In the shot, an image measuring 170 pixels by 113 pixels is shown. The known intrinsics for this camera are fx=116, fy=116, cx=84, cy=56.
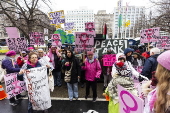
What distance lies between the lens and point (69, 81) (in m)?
3.82

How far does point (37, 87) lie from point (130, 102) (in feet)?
7.27

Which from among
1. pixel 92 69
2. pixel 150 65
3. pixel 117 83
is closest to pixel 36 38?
pixel 92 69

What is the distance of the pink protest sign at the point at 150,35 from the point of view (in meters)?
5.62

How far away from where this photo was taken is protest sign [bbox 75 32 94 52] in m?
4.12

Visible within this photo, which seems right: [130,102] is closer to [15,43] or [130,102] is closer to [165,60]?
[165,60]

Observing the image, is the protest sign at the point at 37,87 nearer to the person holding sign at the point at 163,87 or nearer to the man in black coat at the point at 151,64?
the person holding sign at the point at 163,87

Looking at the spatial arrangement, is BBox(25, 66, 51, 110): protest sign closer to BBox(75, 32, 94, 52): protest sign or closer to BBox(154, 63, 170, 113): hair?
BBox(75, 32, 94, 52): protest sign

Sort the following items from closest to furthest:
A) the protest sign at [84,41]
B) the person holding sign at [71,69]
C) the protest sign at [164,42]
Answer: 1. the person holding sign at [71,69]
2. the protest sign at [84,41]
3. the protest sign at [164,42]

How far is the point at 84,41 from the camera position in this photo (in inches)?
165

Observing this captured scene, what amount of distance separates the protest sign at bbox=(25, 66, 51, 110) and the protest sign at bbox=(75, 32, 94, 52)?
171 cm

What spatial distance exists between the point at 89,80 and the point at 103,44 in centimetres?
149

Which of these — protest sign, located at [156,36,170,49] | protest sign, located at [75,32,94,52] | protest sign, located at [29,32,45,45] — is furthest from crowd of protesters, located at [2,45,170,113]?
protest sign, located at [156,36,170,49]

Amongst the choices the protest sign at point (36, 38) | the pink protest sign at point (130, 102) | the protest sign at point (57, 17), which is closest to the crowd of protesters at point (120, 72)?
the pink protest sign at point (130, 102)

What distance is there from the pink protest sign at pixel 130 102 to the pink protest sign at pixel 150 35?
5015 mm
